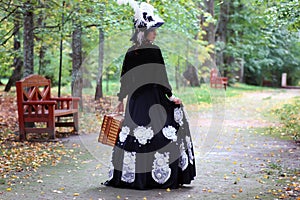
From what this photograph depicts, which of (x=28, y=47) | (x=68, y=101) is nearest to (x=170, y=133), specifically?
(x=68, y=101)

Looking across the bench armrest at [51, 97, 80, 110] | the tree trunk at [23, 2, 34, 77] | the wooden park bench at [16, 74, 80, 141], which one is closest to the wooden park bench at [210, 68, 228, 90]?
the bench armrest at [51, 97, 80, 110]

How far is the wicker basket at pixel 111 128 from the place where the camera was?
579 centimetres

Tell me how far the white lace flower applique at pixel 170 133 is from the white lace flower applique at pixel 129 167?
0.41 m

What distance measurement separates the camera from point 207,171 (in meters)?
6.87

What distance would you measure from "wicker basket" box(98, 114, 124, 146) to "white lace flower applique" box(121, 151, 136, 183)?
0.29 metres

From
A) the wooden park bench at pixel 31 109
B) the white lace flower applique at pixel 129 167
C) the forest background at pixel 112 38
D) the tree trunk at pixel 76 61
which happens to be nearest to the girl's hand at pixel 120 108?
the white lace flower applique at pixel 129 167

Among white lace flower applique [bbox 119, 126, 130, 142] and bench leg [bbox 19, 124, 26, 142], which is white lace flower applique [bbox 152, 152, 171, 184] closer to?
white lace flower applique [bbox 119, 126, 130, 142]

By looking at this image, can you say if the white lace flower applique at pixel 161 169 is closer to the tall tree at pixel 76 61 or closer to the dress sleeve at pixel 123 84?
the dress sleeve at pixel 123 84

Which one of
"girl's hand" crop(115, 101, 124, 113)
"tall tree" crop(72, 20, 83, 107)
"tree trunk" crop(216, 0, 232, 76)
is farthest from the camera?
"tree trunk" crop(216, 0, 232, 76)

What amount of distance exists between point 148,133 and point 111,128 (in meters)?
0.48

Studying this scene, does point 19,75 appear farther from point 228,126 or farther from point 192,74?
point 228,126

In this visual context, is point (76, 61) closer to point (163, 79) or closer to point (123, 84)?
point (123, 84)

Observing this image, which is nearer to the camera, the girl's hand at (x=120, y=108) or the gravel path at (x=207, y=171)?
the gravel path at (x=207, y=171)

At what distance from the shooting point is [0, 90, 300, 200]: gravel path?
5.40 m
